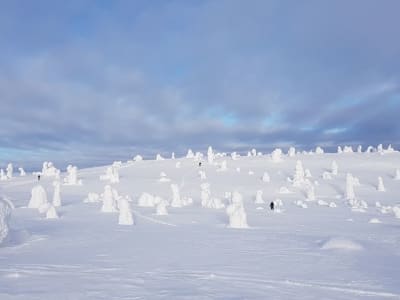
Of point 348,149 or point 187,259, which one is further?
point 348,149

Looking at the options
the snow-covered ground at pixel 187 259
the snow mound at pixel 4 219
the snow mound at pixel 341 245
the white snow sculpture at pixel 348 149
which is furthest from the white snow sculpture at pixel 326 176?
the snow mound at pixel 4 219

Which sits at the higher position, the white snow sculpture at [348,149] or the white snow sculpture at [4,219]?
the white snow sculpture at [348,149]

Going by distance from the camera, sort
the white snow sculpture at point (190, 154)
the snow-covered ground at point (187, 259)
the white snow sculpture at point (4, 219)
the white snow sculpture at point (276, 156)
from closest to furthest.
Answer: the snow-covered ground at point (187, 259)
the white snow sculpture at point (4, 219)
the white snow sculpture at point (276, 156)
the white snow sculpture at point (190, 154)

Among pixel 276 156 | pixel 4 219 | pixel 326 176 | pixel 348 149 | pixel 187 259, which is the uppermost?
pixel 348 149

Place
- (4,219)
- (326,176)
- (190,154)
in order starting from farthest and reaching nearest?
1. (190,154)
2. (326,176)
3. (4,219)

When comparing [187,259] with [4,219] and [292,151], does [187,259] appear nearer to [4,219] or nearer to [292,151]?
[4,219]

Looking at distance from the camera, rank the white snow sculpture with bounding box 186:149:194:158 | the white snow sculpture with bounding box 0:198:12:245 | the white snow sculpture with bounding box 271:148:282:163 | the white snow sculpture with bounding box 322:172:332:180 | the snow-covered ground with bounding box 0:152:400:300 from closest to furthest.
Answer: the snow-covered ground with bounding box 0:152:400:300 < the white snow sculpture with bounding box 0:198:12:245 < the white snow sculpture with bounding box 322:172:332:180 < the white snow sculpture with bounding box 271:148:282:163 < the white snow sculpture with bounding box 186:149:194:158

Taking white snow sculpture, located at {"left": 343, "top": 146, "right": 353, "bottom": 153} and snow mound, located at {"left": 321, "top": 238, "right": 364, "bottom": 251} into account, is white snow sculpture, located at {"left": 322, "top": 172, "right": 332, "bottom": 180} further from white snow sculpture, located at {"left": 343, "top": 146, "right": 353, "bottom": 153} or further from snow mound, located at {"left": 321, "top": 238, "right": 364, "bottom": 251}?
snow mound, located at {"left": 321, "top": 238, "right": 364, "bottom": 251}

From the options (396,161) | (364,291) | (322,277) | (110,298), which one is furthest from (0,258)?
(396,161)

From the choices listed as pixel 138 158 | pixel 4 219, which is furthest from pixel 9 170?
pixel 4 219

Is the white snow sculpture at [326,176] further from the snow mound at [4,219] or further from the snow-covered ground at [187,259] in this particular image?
the snow mound at [4,219]

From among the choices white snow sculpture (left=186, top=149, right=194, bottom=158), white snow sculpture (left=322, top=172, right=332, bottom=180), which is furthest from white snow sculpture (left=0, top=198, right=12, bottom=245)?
white snow sculpture (left=186, top=149, right=194, bottom=158)

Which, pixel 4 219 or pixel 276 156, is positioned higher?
pixel 276 156

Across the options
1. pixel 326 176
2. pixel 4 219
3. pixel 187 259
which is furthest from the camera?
pixel 326 176
